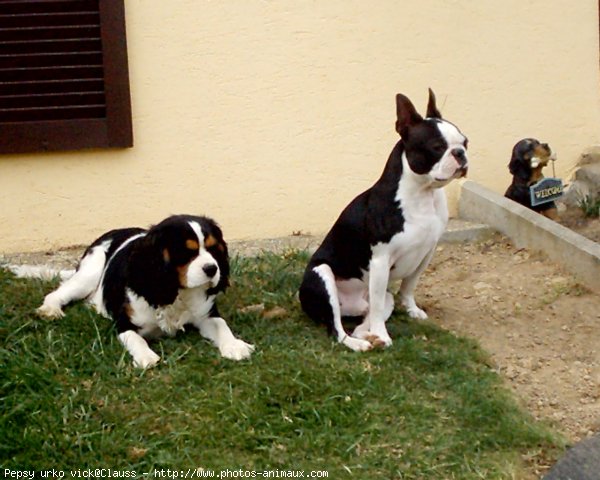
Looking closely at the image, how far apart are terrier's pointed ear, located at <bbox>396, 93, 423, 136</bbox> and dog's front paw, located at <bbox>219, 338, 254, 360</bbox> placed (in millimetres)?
1411

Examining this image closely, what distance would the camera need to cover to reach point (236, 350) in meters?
5.64

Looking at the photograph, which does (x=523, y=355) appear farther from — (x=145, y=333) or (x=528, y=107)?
(x=528, y=107)

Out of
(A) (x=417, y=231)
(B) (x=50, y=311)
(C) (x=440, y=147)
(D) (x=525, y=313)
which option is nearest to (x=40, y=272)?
(B) (x=50, y=311)

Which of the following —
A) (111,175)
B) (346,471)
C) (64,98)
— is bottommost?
(346,471)

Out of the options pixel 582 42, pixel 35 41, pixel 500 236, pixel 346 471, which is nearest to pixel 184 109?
pixel 35 41

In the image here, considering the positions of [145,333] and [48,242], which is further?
[48,242]

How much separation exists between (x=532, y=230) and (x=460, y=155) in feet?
6.23

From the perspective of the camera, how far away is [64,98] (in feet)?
25.2

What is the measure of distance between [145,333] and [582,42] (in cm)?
433

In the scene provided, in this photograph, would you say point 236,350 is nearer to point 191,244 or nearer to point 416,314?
point 191,244

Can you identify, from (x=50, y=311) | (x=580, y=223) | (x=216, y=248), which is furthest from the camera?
(x=580, y=223)

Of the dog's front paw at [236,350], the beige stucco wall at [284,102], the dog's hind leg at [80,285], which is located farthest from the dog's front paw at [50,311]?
the beige stucco wall at [284,102]

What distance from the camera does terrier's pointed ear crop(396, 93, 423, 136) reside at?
5.80 m

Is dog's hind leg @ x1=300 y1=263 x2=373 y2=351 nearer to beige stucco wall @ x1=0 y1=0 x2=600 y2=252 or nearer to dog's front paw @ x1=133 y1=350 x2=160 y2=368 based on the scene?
dog's front paw @ x1=133 y1=350 x2=160 y2=368
